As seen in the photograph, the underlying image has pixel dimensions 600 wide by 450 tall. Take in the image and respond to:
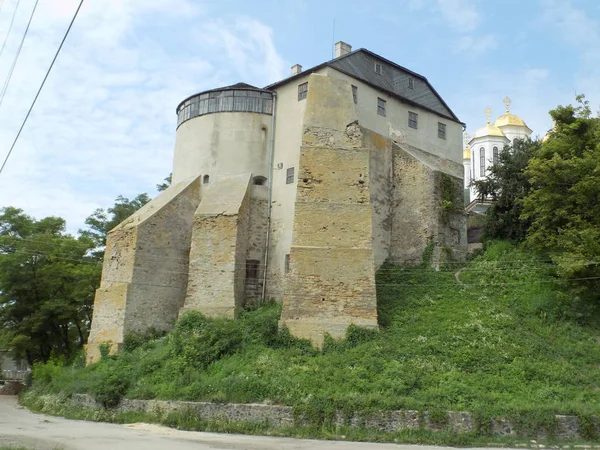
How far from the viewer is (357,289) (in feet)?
71.7

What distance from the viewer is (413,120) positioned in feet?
103

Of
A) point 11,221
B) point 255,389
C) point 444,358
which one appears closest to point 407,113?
point 444,358

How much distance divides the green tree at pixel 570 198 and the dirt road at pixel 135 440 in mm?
9958

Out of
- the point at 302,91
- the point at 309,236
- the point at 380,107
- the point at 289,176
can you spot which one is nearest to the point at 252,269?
the point at 289,176

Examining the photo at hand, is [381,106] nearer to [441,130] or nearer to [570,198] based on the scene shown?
[441,130]

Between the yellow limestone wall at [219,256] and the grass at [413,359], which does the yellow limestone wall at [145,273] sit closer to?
the grass at [413,359]

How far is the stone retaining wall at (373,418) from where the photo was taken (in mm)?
14891

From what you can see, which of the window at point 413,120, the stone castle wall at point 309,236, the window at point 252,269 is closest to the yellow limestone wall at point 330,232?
the stone castle wall at point 309,236

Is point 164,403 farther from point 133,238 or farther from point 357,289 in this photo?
point 133,238

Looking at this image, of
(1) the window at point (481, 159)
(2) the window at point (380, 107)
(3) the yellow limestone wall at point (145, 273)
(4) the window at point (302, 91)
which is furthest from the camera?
(1) the window at point (481, 159)

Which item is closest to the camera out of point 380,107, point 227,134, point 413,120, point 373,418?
point 373,418

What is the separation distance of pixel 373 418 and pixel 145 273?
13.6 metres

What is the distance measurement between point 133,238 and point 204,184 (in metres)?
4.34

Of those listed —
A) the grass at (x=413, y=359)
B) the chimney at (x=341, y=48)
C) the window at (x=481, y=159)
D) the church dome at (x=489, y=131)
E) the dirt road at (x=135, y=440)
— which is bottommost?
the dirt road at (x=135, y=440)
